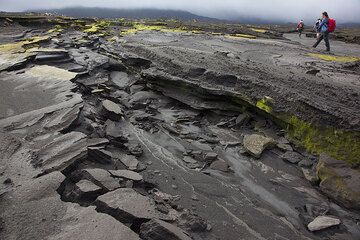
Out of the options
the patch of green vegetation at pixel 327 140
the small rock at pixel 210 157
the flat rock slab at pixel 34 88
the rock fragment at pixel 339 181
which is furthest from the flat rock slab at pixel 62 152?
the patch of green vegetation at pixel 327 140

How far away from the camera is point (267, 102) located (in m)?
5.55

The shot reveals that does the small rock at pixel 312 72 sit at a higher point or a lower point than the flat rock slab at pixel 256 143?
higher

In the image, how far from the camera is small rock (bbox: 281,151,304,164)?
4824mm

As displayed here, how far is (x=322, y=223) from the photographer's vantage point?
356 cm

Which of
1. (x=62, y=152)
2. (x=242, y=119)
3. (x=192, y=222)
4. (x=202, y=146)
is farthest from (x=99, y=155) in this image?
(x=242, y=119)

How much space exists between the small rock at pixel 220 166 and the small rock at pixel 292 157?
1.02m

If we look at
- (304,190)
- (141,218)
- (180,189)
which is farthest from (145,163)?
(304,190)

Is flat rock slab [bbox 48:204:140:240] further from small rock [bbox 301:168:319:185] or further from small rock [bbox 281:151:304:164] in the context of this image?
small rock [bbox 281:151:304:164]

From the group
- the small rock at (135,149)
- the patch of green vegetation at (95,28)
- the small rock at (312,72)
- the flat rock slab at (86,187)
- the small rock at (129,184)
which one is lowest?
the small rock at (135,149)

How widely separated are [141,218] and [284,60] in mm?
7322

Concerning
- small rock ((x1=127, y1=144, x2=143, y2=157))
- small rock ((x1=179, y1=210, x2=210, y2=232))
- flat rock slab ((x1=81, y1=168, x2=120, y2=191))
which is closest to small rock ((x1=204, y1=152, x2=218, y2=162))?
small rock ((x1=127, y1=144, x2=143, y2=157))

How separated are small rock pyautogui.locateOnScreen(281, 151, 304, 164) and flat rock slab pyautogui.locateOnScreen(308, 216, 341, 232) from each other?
1272mm

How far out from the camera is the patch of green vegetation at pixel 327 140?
4502 millimetres

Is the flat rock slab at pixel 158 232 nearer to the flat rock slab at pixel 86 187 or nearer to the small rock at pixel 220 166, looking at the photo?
the flat rock slab at pixel 86 187
